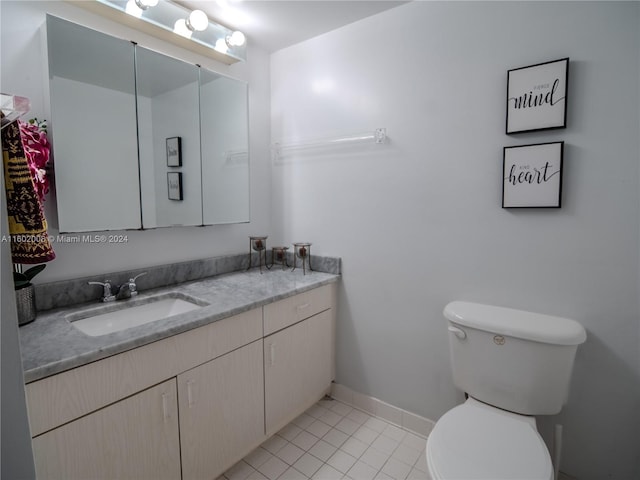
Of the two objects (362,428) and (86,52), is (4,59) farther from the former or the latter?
(362,428)

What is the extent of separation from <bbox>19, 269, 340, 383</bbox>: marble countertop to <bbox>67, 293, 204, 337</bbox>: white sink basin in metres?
0.03

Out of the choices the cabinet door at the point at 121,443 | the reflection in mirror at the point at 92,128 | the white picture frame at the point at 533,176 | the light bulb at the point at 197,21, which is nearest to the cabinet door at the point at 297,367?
A: the cabinet door at the point at 121,443

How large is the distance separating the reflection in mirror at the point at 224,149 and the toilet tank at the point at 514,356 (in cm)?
132

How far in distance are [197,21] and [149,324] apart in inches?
55.3

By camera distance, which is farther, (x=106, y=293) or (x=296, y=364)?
(x=296, y=364)

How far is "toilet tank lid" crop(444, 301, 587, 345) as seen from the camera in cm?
126

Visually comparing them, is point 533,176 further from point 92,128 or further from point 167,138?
point 92,128

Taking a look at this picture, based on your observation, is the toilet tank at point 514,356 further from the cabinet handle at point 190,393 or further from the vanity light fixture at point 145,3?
the vanity light fixture at point 145,3

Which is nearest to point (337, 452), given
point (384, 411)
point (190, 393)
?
point (384, 411)

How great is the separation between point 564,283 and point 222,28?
2.04 metres

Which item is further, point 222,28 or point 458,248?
point 222,28

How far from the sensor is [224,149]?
78.3 inches

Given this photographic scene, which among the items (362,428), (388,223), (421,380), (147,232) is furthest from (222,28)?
(362,428)

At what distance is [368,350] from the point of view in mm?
1990
